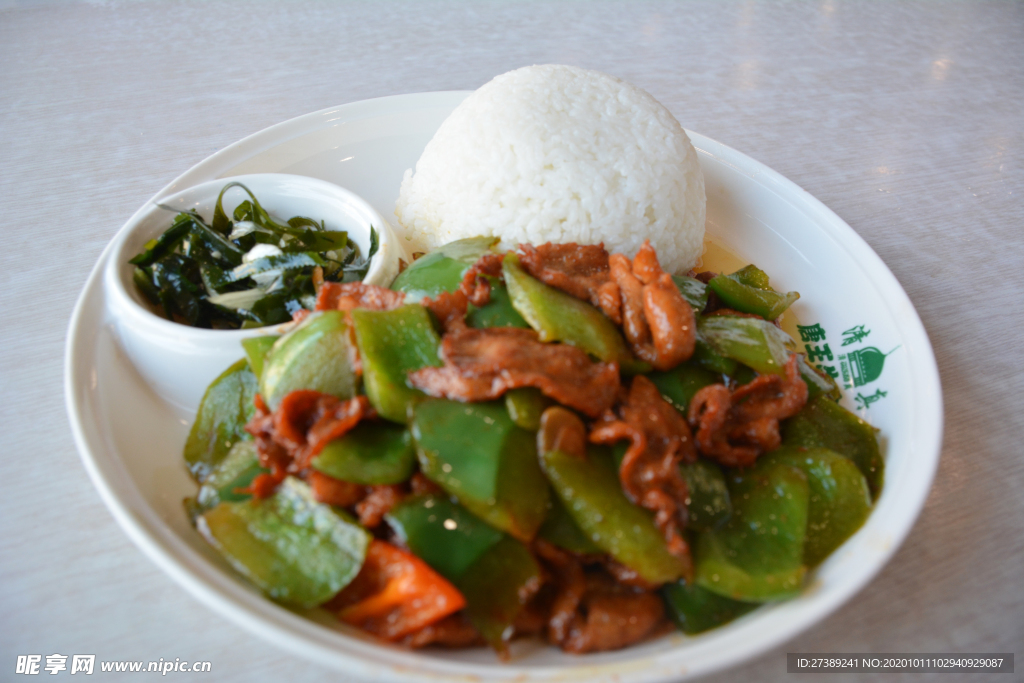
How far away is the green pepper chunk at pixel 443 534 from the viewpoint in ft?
3.66

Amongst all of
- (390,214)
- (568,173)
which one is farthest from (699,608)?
(390,214)

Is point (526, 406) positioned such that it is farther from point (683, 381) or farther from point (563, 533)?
point (683, 381)

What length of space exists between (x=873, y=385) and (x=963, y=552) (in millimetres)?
444

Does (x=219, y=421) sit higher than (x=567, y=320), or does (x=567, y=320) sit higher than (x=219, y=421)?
(x=567, y=320)

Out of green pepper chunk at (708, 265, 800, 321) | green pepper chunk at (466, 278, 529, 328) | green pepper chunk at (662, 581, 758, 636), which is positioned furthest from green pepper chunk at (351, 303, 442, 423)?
green pepper chunk at (708, 265, 800, 321)

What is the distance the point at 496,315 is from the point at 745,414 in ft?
2.09

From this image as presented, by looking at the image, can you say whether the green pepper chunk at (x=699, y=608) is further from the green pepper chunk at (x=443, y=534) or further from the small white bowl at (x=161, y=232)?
the small white bowl at (x=161, y=232)

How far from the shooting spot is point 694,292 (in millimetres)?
1712

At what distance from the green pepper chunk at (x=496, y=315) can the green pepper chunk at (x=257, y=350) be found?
0.50m

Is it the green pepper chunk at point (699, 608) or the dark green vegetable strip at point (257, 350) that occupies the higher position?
the dark green vegetable strip at point (257, 350)

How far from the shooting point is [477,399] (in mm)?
1233

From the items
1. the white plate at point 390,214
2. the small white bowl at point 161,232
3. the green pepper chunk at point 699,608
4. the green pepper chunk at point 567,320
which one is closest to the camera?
the white plate at point 390,214

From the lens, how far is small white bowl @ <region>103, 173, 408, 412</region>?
1626 mm

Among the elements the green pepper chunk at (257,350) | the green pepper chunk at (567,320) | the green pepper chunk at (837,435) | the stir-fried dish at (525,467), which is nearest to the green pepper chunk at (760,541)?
the stir-fried dish at (525,467)
